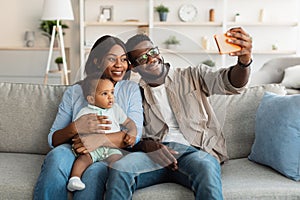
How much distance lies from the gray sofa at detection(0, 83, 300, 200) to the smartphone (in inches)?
Answer: 13.7

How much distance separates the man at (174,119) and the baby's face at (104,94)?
131mm

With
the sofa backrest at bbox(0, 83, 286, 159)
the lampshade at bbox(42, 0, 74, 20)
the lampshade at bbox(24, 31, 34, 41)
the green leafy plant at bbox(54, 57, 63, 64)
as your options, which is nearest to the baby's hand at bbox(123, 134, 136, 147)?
the sofa backrest at bbox(0, 83, 286, 159)

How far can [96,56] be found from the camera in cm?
193

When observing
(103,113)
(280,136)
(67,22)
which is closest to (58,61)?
(67,22)

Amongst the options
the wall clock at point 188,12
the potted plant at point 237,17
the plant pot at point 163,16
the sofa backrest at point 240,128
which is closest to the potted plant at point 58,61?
the plant pot at point 163,16

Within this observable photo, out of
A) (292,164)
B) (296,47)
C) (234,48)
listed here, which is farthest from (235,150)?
(296,47)

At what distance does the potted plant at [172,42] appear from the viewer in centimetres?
194

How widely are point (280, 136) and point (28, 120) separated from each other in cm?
126

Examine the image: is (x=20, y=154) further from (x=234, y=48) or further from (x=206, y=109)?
(x=234, y=48)

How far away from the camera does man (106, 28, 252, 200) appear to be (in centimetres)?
187

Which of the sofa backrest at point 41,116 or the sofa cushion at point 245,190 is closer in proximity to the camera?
the sofa cushion at point 245,190

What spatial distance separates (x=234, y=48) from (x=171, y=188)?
23.7 inches

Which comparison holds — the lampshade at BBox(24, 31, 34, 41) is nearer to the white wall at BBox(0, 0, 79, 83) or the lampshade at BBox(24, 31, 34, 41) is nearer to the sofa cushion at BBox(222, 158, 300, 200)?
the white wall at BBox(0, 0, 79, 83)

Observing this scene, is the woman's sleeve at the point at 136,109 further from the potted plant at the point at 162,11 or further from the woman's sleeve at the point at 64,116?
the potted plant at the point at 162,11
